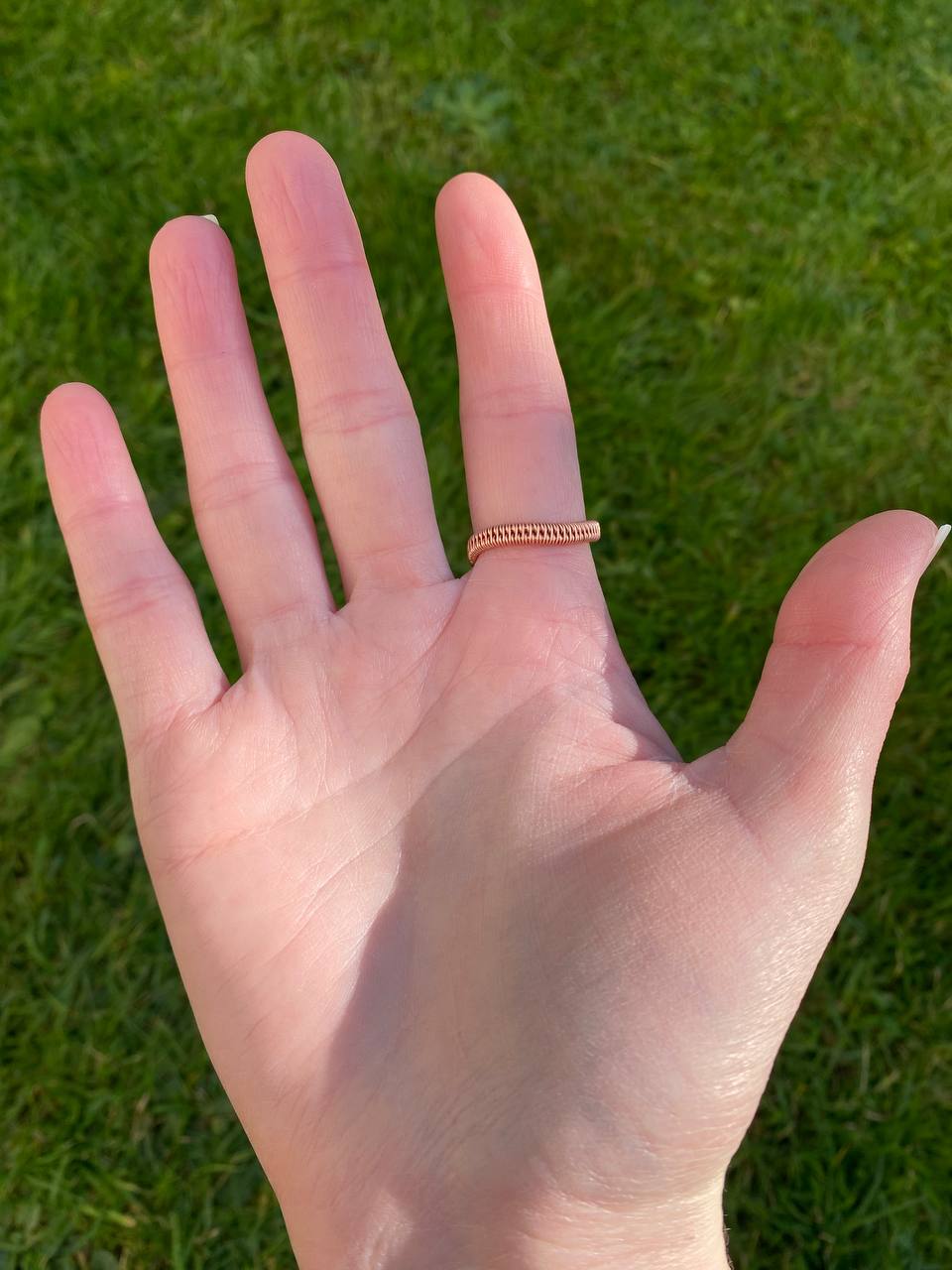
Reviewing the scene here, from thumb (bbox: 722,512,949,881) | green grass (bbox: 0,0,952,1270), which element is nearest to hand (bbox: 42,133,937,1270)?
thumb (bbox: 722,512,949,881)

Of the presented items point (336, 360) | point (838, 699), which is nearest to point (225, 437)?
point (336, 360)

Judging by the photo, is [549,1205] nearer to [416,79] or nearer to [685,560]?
[685,560]

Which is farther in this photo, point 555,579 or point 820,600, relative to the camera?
point 555,579

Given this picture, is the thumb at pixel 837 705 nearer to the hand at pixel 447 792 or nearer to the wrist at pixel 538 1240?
the hand at pixel 447 792

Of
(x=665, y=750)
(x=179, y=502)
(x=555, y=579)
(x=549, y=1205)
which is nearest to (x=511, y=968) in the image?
(x=549, y=1205)

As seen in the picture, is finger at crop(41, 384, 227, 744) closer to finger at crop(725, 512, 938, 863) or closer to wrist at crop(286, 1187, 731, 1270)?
wrist at crop(286, 1187, 731, 1270)

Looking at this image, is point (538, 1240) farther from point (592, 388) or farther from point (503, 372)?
point (592, 388)

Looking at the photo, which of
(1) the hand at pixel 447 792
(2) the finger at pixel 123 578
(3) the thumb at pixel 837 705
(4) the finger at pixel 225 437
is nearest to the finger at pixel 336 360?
(1) the hand at pixel 447 792
